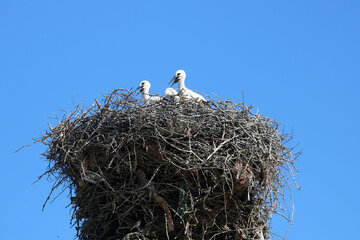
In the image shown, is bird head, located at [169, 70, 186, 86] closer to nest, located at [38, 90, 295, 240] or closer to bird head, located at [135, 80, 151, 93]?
bird head, located at [135, 80, 151, 93]

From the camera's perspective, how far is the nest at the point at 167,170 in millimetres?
→ 7738

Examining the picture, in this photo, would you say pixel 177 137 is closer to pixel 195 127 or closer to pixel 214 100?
pixel 195 127

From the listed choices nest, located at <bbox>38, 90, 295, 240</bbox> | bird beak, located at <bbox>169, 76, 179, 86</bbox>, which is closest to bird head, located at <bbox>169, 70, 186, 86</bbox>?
bird beak, located at <bbox>169, 76, 179, 86</bbox>

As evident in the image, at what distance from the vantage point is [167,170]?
7.88m

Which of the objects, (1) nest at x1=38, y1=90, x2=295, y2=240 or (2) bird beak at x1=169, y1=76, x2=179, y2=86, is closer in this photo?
(1) nest at x1=38, y1=90, x2=295, y2=240

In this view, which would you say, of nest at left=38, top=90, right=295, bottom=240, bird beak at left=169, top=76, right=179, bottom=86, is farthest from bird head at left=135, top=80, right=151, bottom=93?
nest at left=38, top=90, right=295, bottom=240

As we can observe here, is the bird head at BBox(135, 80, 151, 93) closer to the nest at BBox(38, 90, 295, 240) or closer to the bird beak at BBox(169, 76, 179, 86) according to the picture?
the bird beak at BBox(169, 76, 179, 86)

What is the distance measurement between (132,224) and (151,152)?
2.91ft

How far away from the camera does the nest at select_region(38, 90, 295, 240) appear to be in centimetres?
774

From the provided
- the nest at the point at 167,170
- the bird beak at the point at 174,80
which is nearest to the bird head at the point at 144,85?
the bird beak at the point at 174,80

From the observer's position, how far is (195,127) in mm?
7867

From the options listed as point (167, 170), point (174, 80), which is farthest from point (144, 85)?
point (167, 170)

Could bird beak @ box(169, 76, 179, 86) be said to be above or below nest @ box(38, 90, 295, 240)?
above

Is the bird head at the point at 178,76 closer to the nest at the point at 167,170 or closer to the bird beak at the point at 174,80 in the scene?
the bird beak at the point at 174,80
